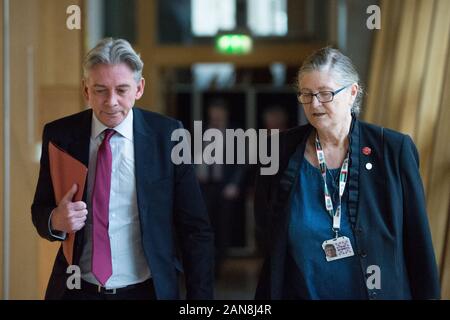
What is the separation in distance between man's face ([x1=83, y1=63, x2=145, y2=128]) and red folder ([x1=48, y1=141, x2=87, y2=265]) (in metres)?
0.18

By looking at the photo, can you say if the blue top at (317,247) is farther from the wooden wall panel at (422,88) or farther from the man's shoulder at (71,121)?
the wooden wall panel at (422,88)

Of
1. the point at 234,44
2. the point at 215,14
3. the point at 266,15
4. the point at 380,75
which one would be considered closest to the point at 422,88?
the point at 380,75

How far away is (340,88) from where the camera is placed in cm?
245

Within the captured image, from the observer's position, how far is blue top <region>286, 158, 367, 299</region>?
2461 mm

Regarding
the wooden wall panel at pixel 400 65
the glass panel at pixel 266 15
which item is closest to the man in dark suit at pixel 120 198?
the wooden wall panel at pixel 400 65

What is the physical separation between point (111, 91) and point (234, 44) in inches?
236

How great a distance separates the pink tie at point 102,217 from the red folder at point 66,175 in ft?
0.17

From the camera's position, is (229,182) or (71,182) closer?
(71,182)

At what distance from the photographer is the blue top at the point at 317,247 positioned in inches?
96.9

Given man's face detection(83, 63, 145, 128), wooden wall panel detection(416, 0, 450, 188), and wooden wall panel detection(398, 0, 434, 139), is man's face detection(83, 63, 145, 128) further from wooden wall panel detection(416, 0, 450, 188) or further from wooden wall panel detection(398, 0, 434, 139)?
wooden wall panel detection(398, 0, 434, 139)

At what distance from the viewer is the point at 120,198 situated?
2541 mm

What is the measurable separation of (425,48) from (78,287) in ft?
8.58
